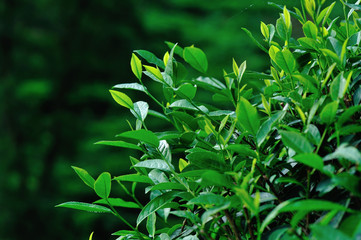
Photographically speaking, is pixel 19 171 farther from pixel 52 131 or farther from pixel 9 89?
pixel 9 89

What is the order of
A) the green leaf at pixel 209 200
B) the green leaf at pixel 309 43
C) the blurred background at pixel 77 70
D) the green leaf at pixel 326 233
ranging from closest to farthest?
the green leaf at pixel 326 233 → the green leaf at pixel 209 200 → the green leaf at pixel 309 43 → the blurred background at pixel 77 70

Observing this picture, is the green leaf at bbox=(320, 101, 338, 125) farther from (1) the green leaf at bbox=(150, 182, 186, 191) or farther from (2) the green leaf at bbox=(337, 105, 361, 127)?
(1) the green leaf at bbox=(150, 182, 186, 191)

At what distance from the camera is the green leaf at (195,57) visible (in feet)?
1.71

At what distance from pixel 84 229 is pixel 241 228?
3.52m

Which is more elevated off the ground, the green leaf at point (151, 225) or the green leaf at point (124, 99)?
the green leaf at point (124, 99)

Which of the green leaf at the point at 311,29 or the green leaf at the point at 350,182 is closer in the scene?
the green leaf at the point at 350,182

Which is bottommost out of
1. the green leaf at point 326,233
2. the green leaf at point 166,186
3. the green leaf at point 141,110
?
the green leaf at point 166,186

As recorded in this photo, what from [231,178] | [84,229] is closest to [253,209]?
[231,178]

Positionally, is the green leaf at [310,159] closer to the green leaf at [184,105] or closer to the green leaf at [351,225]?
the green leaf at [351,225]

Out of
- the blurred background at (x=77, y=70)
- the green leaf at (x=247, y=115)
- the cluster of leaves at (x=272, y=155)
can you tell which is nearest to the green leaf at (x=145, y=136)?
the cluster of leaves at (x=272, y=155)

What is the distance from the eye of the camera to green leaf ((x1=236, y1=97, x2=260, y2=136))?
393 mm

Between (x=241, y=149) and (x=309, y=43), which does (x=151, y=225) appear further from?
(x=309, y=43)

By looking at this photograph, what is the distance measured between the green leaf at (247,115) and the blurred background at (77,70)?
3.51m

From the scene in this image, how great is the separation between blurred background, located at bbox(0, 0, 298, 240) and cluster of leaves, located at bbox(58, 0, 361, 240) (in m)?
3.39
